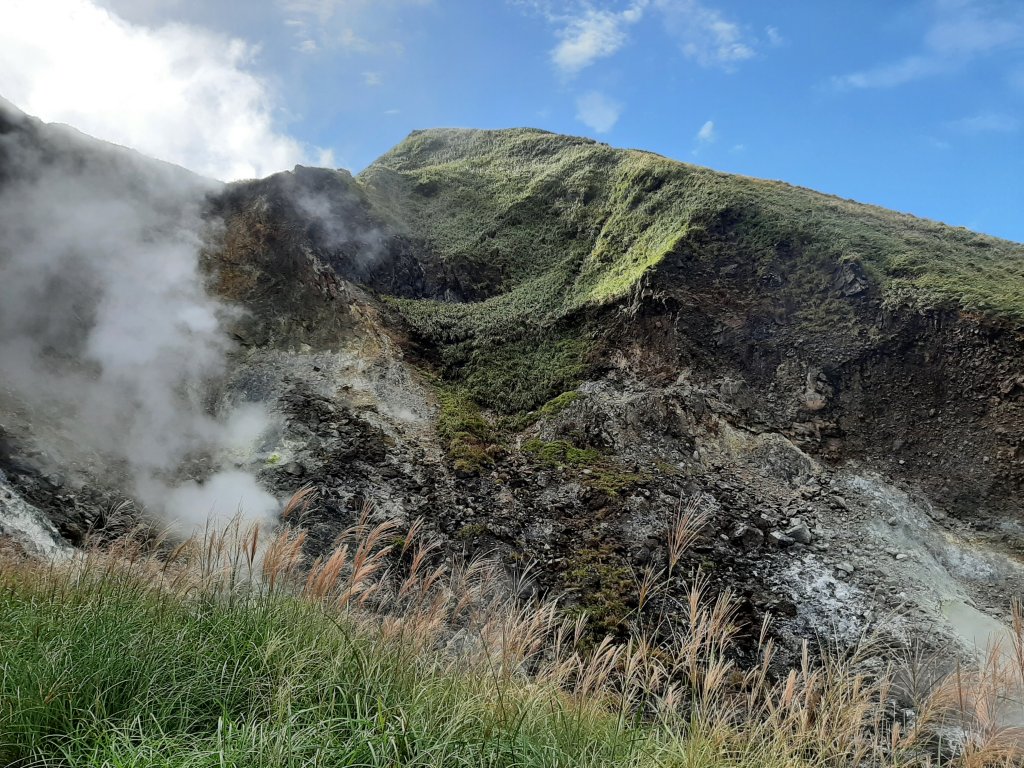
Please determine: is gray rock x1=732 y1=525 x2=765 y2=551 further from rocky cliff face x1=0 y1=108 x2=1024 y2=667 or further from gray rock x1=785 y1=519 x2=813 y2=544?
gray rock x1=785 y1=519 x2=813 y2=544

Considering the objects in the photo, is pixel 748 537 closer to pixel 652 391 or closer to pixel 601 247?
pixel 652 391

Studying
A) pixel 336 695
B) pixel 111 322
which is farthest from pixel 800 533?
pixel 111 322

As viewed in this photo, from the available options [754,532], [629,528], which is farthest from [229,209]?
[754,532]

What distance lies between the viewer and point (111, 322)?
13109mm

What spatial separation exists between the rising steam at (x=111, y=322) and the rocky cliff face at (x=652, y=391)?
0.52m

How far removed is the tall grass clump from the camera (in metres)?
2.42

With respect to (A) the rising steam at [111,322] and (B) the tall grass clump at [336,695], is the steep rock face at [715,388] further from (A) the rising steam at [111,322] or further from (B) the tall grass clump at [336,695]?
(B) the tall grass clump at [336,695]

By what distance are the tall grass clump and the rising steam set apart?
6.83 meters

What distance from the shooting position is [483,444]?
13828 millimetres

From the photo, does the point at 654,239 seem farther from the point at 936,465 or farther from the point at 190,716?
the point at 190,716

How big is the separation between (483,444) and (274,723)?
1129cm

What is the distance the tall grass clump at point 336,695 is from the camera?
7.94 feet

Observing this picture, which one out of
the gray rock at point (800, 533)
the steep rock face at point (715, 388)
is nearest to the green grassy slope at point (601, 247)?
the steep rock face at point (715, 388)

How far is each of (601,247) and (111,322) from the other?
14.9 meters
